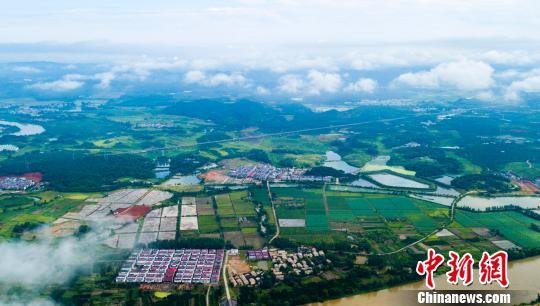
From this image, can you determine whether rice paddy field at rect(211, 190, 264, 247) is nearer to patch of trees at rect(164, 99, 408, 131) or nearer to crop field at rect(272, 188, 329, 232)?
crop field at rect(272, 188, 329, 232)

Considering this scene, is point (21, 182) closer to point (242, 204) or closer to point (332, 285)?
point (242, 204)

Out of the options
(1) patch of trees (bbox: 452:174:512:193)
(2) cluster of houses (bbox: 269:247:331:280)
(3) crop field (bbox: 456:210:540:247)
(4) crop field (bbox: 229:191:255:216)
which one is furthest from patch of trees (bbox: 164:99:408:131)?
(2) cluster of houses (bbox: 269:247:331:280)

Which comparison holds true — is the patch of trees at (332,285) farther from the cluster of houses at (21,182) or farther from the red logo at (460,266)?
the cluster of houses at (21,182)

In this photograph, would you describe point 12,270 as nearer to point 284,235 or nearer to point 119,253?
point 119,253

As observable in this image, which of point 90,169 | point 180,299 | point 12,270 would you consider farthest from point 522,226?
point 90,169

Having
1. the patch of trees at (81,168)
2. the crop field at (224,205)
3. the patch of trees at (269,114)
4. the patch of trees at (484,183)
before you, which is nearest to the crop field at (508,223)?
the patch of trees at (484,183)

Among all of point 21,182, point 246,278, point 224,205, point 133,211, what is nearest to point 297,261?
point 246,278
